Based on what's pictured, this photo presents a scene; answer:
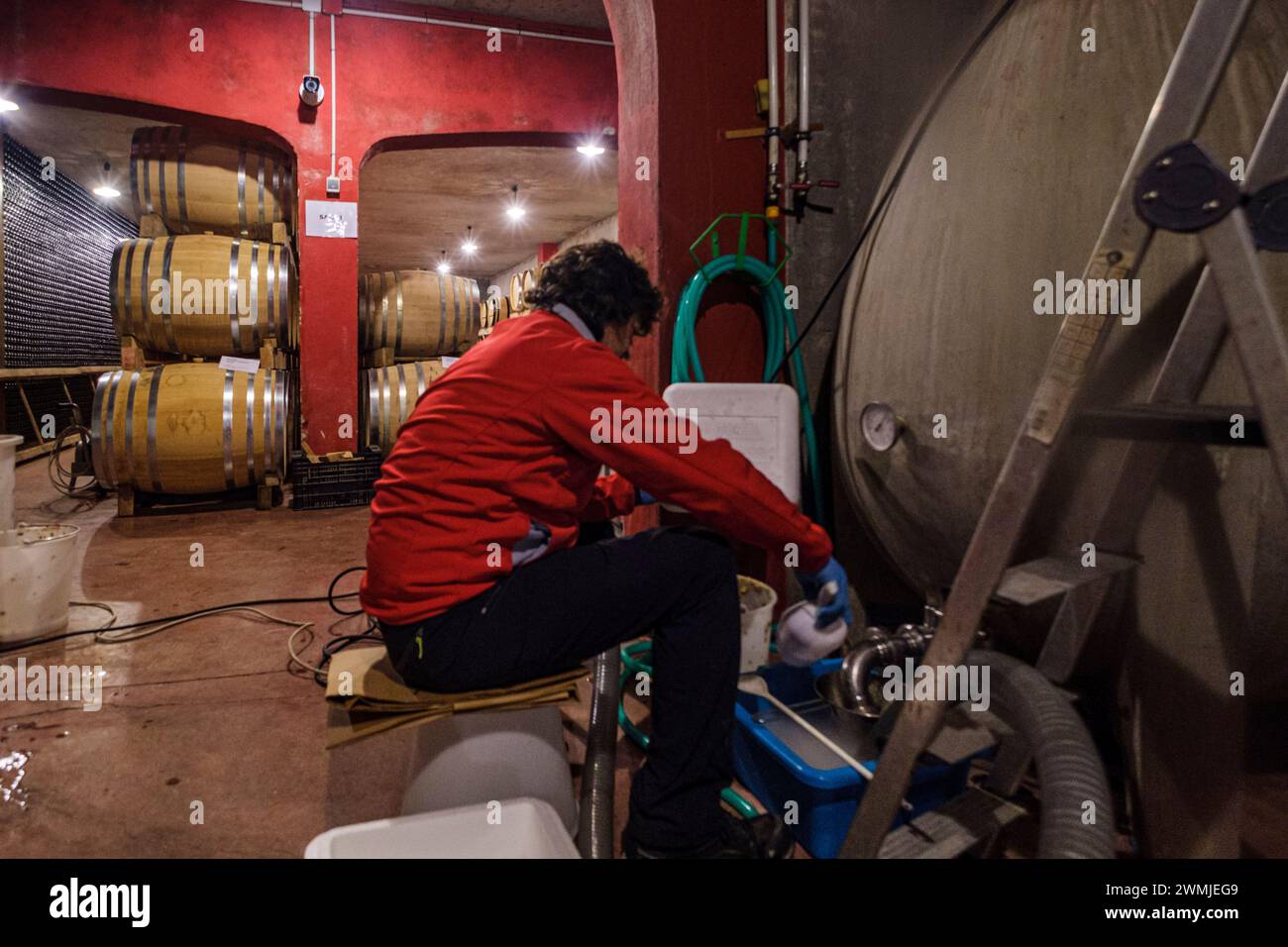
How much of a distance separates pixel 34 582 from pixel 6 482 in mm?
882

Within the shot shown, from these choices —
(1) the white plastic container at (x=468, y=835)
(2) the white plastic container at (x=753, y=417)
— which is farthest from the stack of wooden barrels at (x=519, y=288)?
(1) the white plastic container at (x=468, y=835)

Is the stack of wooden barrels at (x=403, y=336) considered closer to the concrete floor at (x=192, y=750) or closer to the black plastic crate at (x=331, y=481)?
the black plastic crate at (x=331, y=481)

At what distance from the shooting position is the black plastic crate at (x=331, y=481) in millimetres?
5742

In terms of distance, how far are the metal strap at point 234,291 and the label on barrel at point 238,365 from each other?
5.1 inches

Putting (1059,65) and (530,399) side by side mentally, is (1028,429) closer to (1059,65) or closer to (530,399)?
(530,399)

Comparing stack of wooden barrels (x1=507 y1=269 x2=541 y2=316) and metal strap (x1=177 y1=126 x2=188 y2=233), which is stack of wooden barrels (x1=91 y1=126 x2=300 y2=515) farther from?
stack of wooden barrels (x1=507 y1=269 x2=541 y2=316)

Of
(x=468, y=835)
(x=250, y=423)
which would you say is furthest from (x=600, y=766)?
(x=250, y=423)

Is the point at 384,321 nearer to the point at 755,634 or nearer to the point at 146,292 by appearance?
the point at 146,292

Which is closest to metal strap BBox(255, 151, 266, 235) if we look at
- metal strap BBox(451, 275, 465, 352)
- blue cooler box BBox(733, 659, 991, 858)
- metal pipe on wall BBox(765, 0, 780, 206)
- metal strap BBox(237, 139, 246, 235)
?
metal strap BBox(237, 139, 246, 235)

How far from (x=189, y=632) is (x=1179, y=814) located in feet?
11.2

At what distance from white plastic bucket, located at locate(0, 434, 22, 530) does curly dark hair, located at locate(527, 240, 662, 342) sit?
3149 mm

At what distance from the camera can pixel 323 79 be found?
19.7 ft

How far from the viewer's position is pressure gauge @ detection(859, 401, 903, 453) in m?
2.06
